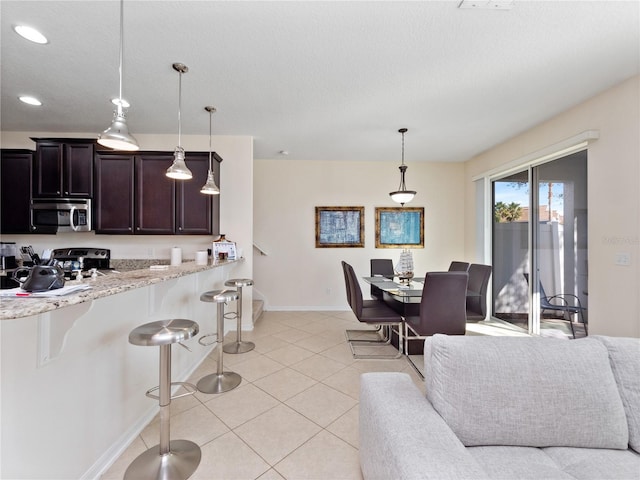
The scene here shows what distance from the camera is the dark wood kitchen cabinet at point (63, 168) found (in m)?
3.27

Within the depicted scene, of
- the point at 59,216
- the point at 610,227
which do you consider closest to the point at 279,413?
the point at 610,227

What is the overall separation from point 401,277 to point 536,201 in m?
2.12

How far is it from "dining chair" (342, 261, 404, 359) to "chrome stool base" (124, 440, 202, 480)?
1774mm

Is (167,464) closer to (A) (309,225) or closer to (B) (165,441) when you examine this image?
(B) (165,441)

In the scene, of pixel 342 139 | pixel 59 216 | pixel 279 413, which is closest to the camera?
pixel 279 413

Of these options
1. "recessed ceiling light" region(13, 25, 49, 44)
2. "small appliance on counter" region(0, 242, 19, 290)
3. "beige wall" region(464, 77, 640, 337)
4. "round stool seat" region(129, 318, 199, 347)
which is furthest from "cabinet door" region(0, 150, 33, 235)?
"beige wall" region(464, 77, 640, 337)

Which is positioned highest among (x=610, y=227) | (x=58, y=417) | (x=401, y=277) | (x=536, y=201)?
(x=536, y=201)

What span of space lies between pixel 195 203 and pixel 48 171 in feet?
6.14

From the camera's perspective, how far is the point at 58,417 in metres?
1.21

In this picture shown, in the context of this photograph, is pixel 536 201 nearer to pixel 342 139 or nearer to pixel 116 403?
pixel 342 139

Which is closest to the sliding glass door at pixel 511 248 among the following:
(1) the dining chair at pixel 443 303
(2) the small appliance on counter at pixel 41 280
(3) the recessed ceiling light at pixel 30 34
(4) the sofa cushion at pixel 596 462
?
(1) the dining chair at pixel 443 303

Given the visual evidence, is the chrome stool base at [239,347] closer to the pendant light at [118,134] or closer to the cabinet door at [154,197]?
the cabinet door at [154,197]

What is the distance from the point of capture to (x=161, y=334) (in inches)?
52.3

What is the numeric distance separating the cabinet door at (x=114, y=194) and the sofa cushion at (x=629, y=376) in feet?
14.8
